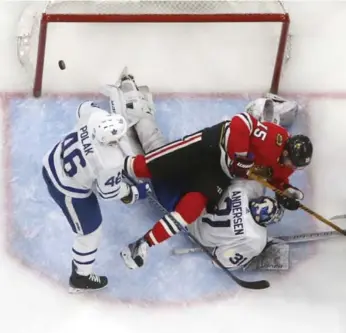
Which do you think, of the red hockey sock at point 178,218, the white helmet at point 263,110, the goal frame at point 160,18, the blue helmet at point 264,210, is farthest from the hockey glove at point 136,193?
the goal frame at point 160,18

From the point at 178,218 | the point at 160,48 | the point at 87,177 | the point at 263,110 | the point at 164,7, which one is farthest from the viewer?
the point at 160,48

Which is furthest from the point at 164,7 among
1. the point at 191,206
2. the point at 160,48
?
the point at 191,206

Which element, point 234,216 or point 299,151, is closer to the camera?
point 299,151

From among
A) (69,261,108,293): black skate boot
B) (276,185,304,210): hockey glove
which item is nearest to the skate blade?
(69,261,108,293): black skate boot

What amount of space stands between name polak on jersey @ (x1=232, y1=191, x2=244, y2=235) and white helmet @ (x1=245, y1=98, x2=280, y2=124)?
0.30 metres

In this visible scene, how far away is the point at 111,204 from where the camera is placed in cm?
363

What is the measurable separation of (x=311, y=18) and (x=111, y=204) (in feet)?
3.48

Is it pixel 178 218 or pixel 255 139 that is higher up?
pixel 255 139

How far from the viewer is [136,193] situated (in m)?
3.41

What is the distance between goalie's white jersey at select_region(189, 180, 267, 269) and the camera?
3.42 meters

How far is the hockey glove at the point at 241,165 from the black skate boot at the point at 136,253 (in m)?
0.36

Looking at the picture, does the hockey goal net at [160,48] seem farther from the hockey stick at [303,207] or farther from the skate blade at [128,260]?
the skate blade at [128,260]

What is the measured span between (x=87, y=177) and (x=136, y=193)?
261 millimetres

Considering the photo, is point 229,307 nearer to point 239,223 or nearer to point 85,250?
point 239,223
